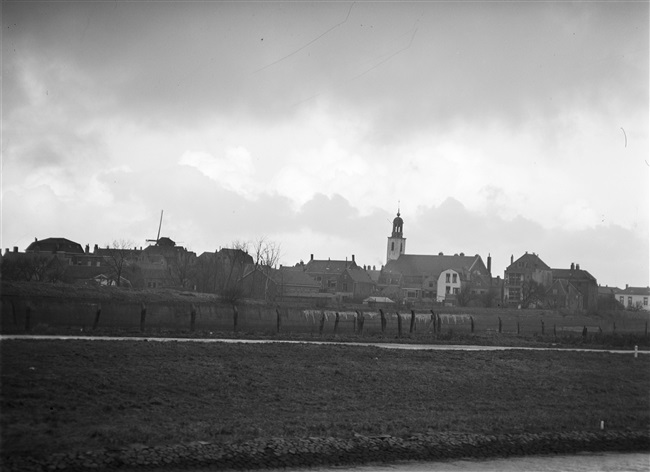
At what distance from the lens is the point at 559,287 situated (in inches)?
4734

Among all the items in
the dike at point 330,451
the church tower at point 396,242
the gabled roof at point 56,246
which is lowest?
the dike at point 330,451

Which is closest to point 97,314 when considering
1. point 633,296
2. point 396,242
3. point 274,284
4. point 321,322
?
point 321,322

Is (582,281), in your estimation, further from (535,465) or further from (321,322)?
(535,465)

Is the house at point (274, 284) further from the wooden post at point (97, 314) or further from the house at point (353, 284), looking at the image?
the wooden post at point (97, 314)

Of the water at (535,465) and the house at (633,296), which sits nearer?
the water at (535,465)

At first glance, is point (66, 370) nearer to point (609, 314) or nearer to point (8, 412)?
point (8, 412)

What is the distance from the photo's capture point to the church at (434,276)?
438ft

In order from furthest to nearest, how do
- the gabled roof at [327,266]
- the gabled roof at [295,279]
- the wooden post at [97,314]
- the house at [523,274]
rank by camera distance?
the gabled roof at [327,266]
the house at [523,274]
the gabled roof at [295,279]
the wooden post at [97,314]

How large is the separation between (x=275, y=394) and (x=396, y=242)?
144m

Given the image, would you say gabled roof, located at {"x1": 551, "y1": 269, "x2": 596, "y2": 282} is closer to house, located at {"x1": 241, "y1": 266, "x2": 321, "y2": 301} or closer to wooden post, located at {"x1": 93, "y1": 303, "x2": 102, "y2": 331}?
house, located at {"x1": 241, "y1": 266, "x2": 321, "y2": 301}

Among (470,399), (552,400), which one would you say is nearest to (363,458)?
(470,399)

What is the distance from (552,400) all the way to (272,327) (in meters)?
23.3

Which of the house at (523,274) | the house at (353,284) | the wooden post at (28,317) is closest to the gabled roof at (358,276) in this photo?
the house at (353,284)

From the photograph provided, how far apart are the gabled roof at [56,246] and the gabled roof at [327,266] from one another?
153 feet
